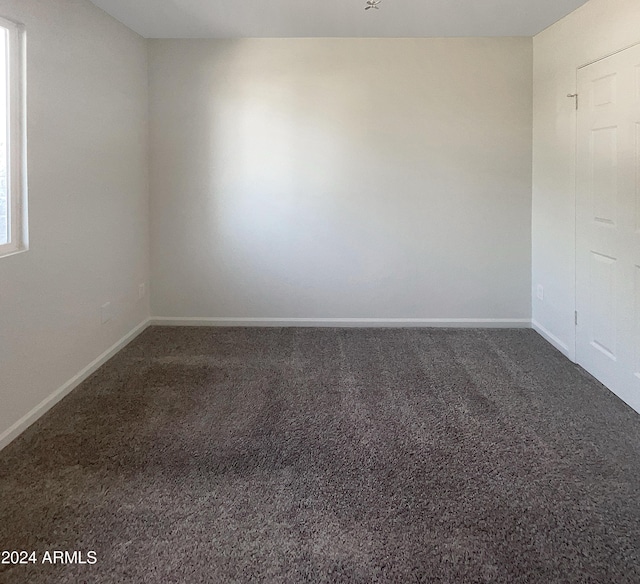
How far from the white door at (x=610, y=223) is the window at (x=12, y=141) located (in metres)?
3.36

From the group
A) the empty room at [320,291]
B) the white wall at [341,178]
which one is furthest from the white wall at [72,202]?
the white wall at [341,178]

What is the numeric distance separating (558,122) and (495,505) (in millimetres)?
3137

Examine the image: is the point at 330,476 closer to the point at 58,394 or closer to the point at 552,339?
the point at 58,394

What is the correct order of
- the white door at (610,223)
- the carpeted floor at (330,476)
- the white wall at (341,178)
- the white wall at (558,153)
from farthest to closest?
the white wall at (341,178) → the white wall at (558,153) → the white door at (610,223) → the carpeted floor at (330,476)

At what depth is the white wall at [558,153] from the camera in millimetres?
3522

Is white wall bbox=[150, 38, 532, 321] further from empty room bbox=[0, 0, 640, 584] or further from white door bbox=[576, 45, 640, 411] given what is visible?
white door bbox=[576, 45, 640, 411]

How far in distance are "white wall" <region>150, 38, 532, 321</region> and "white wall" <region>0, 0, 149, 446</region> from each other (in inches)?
18.8

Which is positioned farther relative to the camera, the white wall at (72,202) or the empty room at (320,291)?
the white wall at (72,202)

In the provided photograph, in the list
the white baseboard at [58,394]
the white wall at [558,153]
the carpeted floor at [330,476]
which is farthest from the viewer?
the white wall at [558,153]

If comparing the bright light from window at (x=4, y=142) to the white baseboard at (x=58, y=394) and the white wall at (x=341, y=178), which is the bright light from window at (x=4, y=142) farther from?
the white wall at (x=341, y=178)

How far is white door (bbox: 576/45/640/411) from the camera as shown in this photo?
10.00 feet

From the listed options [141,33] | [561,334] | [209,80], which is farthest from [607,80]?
[141,33]

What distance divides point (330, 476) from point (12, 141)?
2.33 metres

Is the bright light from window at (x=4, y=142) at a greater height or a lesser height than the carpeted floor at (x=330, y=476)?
greater
